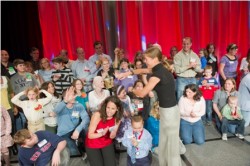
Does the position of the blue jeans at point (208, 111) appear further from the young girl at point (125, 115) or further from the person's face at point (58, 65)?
the person's face at point (58, 65)

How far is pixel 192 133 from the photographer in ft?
10.9

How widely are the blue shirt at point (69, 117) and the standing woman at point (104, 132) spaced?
1.38 ft

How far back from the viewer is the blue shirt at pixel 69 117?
118 inches

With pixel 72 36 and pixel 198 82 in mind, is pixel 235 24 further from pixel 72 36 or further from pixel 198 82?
pixel 72 36

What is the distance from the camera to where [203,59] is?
182 inches

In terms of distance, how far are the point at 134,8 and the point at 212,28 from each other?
1.85 m

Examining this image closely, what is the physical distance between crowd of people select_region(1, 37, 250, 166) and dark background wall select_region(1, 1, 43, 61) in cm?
68

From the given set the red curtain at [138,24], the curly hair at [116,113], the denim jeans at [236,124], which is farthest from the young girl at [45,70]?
the denim jeans at [236,124]

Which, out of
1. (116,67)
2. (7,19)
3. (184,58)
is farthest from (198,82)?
(7,19)

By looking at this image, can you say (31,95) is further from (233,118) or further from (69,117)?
(233,118)

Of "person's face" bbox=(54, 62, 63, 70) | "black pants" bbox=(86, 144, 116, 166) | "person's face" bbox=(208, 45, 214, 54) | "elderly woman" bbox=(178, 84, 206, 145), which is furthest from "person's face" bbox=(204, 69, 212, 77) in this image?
"person's face" bbox=(54, 62, 63, 70)

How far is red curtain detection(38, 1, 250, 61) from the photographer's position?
16.9 ft

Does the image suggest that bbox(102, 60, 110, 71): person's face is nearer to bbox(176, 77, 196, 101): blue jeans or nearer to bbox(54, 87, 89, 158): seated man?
bbox(54, 87, 89, 158): seated man

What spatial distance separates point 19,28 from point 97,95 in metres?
2.63
